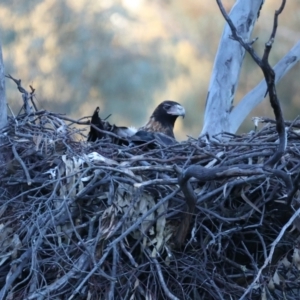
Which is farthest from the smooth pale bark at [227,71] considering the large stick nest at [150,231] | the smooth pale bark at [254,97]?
the large stick nest at [150,231]

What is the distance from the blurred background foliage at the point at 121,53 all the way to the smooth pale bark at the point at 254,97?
0.75 meters

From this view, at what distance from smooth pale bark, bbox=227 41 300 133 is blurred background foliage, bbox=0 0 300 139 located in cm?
75

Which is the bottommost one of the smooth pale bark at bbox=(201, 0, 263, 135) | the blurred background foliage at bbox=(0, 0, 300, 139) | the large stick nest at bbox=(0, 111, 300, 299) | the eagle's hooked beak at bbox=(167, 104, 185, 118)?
the large stick nest at bbox=(0, 111, 300, 299)

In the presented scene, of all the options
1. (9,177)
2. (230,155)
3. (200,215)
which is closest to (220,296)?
(200,215)

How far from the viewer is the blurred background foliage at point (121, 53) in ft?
24.0

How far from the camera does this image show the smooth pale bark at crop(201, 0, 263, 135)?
5777 millimetres

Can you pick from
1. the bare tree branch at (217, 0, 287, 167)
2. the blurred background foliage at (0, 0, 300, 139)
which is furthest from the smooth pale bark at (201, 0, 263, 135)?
the bare tree branch at (217, 0, 287, 167)

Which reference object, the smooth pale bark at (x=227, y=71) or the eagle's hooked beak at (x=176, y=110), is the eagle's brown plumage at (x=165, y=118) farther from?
the smooth pale bark at (x=227, y=71)

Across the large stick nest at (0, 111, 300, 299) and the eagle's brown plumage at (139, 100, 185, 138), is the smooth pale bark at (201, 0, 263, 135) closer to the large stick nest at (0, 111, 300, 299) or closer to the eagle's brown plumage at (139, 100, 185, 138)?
the eagle's brown plumage at (139, 100, 185, 138)

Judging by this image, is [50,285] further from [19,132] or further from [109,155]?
[19,132]

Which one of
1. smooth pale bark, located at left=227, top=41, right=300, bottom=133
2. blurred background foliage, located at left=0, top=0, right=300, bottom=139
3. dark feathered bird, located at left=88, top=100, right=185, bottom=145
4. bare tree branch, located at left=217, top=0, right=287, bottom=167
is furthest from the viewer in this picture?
blurred background foliage, located at left=0, top=0, right=300, bottom=139

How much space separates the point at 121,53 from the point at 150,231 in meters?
4.56

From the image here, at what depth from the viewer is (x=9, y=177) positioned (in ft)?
11.8

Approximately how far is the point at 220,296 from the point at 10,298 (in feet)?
3.20
